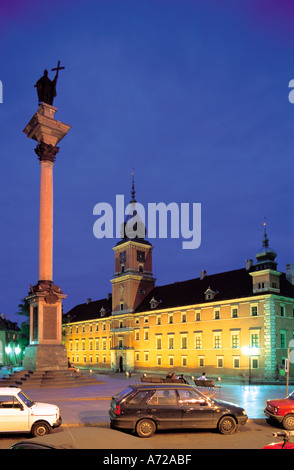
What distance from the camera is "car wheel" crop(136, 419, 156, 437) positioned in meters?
12.8

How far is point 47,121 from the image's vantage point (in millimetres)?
32250

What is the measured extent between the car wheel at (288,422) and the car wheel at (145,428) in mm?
4726

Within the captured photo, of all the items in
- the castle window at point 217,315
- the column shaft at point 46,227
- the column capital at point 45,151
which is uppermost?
the column capital at point 45,151

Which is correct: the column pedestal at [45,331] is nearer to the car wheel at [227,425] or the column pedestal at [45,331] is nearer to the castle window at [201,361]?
the car wheel at [227,425]

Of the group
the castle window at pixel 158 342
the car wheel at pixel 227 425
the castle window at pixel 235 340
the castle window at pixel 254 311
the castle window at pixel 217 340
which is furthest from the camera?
the castle window at pixel 158 342

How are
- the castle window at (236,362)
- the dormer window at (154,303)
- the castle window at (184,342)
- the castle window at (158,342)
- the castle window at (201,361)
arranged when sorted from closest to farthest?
1. the castle window at (236,362)
2. the castle window at (201,361)
3. the castle window at (184,342)
4. the castle window at (158,342)
5. the dormer window at (154,303)

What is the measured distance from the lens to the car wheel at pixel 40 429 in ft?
41.1

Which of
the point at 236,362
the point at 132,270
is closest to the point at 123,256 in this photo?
the point at 132,270

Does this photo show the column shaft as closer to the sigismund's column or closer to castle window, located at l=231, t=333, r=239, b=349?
the sigismund's column

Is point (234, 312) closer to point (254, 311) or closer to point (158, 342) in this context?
point (254, 311)

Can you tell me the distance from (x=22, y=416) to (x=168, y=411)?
13.8 ft

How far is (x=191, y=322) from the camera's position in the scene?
204 ft

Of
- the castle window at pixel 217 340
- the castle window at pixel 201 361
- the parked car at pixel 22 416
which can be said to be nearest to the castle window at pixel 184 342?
the castle window at pixel 201 361
